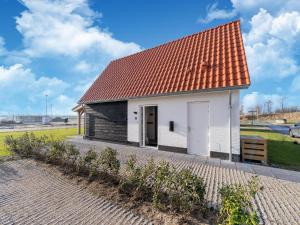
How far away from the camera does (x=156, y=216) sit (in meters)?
3.52

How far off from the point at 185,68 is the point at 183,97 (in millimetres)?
1817

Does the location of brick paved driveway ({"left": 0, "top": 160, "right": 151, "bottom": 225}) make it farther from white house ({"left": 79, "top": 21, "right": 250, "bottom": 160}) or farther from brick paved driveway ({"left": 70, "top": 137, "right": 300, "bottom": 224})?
white house ({"left": 79, "top": 21, "right": 250, "bottom": 160})

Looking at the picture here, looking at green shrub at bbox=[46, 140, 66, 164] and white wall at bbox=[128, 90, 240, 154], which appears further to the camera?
white wall at bbox=[128, 90, 240, 154]

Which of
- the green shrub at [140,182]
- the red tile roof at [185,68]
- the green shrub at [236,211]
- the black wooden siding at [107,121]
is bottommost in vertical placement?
the green shrub at [140,182]

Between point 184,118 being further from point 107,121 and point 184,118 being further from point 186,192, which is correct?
point 107,121

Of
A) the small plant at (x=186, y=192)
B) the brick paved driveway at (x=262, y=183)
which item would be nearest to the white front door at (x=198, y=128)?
the brick paved driveway at (x=262, y=183)

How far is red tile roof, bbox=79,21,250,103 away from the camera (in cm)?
784

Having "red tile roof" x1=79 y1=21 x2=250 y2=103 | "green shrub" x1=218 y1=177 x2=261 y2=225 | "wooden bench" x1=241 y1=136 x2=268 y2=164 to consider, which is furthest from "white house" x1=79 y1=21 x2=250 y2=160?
"green shrub" x1=218 y1=177 x2=261 y2=225

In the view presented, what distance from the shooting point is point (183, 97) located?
884cm

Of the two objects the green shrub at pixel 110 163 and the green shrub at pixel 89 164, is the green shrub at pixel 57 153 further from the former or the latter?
the green shrub at pixel 110 163

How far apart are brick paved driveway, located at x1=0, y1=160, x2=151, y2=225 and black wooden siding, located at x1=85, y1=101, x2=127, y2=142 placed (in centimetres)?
616

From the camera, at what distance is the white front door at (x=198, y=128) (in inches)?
324

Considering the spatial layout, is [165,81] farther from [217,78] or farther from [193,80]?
[217,78]

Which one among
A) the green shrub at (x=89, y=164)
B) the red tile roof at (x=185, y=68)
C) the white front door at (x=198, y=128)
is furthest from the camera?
the white front door at (x=198, y=128)
